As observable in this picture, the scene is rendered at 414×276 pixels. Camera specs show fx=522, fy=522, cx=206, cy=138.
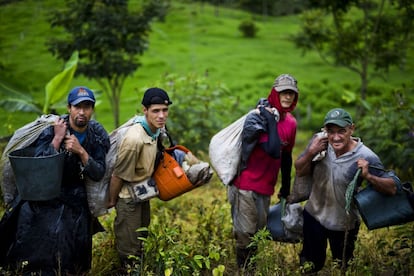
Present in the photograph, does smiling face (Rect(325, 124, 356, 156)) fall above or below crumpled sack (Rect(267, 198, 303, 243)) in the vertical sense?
above

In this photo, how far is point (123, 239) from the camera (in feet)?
13.7

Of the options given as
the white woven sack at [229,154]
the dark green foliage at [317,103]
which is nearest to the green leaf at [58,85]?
the white woven sack at [229,154]

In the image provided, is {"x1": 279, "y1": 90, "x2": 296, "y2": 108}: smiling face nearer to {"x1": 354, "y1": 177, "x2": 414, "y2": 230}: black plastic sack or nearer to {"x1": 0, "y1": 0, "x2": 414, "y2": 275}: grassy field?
{"x1": 354, "y1": 177, "x2": 414, "y2": 230}: black plastic sack

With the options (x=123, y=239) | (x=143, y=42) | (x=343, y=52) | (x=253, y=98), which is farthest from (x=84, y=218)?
(x=253, y=98)

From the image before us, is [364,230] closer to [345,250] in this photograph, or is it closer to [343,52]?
[345,250]

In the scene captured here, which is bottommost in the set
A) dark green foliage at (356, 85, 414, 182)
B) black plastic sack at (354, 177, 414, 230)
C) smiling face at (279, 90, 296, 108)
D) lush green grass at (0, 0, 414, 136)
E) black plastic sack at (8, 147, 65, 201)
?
lush green grass at (0, 0, 414, 136)

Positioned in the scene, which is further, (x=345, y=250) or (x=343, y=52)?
(x=343, y=52)

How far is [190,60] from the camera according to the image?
737 inches

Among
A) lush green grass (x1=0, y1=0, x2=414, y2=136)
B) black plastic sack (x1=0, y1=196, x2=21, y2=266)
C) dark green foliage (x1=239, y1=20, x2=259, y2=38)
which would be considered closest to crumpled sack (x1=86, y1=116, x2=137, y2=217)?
black plastic sack (x1=0, y1=196, x2=21, y2=266)

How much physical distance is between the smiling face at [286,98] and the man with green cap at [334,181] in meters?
0.41

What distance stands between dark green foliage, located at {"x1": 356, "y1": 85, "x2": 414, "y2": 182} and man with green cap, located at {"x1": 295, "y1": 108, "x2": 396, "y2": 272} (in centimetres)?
334

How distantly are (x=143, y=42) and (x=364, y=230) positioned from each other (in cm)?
529

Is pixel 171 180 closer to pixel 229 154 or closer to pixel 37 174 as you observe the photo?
pixel 229 154

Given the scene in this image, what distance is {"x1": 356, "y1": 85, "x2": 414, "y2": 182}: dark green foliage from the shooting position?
7.24 meters
